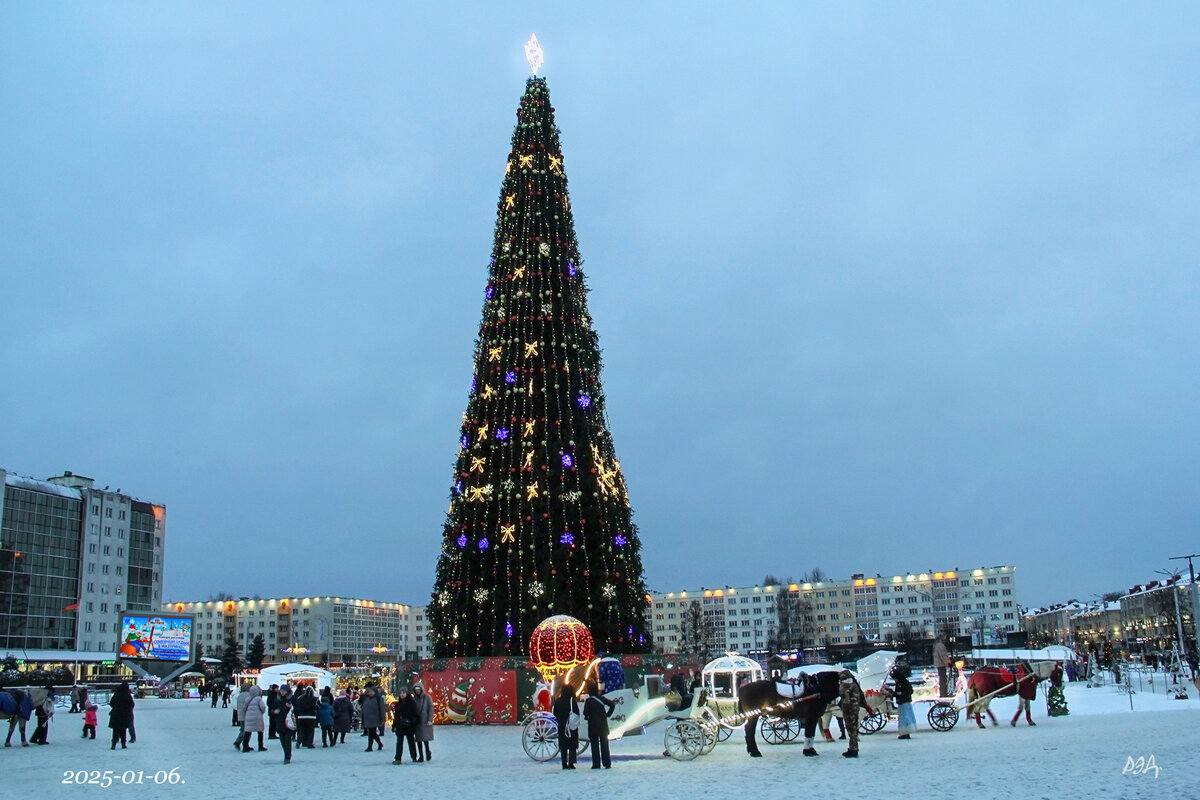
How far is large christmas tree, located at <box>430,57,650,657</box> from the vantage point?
2841 centimetres

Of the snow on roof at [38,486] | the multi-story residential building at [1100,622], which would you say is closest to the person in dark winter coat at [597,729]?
the snow on roof at [38,486]

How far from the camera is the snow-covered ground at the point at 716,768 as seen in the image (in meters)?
12.2

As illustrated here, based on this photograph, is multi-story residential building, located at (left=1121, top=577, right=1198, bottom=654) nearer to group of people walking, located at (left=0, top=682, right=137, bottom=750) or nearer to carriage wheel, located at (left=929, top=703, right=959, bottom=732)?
carriage wheel, located at (left=929, top=703, right=959, bottom=732)

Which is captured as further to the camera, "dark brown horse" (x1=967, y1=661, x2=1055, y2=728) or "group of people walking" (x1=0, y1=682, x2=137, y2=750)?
"dark brown horse" (x1=967, y1=661, x2=1055, y2=728)

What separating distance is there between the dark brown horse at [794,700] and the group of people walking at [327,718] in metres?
5.85

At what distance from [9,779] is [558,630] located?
41.3ft

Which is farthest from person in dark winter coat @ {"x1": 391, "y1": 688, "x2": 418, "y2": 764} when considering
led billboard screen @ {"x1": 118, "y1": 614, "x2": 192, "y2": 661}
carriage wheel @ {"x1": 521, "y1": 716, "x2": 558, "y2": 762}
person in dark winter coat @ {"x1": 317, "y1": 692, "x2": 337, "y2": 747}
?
led billboard screen @ {"x1": 118, "y1": 614, "x2": 192, "y2": 661}

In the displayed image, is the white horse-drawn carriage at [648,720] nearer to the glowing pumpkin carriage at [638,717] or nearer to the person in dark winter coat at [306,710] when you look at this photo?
the glowing pumpkin carriage at [638,717]

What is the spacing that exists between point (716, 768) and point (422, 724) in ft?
18.3

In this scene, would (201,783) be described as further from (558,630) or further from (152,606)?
(152,606)

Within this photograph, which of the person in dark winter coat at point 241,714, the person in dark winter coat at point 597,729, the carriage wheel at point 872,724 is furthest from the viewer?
the carriage wheel at point 872,724

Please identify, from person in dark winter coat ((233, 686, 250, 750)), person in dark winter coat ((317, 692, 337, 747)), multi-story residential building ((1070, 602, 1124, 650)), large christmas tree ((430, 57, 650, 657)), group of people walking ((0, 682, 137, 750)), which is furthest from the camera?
multi-story residential building ((1070, 602, 1124, 650))

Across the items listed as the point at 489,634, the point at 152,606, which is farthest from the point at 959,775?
the point at 152,606

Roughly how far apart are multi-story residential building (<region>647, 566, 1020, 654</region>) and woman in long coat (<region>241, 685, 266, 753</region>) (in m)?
133
